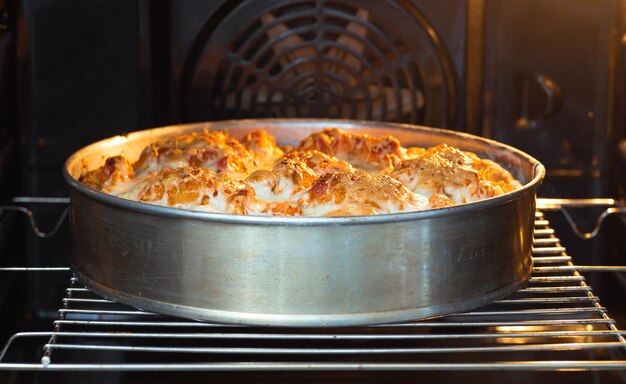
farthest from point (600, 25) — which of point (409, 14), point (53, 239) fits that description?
point (53, 239)

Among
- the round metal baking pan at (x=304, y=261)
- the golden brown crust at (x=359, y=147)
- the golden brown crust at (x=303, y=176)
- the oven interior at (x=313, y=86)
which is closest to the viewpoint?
the round metal baking pan at (x=304, y=261)

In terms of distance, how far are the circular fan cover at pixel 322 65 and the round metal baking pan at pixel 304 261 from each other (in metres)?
0.83

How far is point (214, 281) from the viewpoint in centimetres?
144

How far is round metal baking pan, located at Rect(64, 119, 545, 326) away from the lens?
1.40 meters

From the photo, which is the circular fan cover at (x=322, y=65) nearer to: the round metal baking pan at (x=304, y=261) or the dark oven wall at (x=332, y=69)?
the dark oven wall at (x=332, y=69)

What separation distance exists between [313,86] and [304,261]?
1034 millimetres

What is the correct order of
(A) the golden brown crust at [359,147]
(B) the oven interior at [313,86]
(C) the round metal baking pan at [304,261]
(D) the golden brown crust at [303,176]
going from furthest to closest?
1. (B) the oven interior at [313,86]
2. (A) the golden brown crust at [359,147]
3. (D) the golden brown crust at [303,176]
4. (C) the round metal baking pan at [304,261]

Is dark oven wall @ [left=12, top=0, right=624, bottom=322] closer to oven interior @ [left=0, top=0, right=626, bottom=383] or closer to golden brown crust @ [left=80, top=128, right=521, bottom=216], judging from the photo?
oven interior @ [left=0, top=0, right=626, bottom=383]

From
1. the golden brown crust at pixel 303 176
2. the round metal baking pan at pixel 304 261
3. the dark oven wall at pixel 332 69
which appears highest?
the dark oven wall at pixel 332 69

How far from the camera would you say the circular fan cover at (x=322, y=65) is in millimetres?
2316

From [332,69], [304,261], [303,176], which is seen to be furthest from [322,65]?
[304,261]

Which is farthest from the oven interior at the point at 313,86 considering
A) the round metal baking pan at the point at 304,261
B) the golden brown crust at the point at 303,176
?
the round metal baking pan at the point at 304,261

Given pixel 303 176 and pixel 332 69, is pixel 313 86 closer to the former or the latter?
pixel 332 69

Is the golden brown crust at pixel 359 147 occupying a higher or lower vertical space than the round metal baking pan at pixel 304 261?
higher
